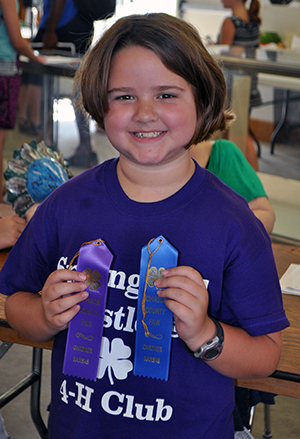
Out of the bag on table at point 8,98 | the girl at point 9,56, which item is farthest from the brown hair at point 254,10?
the bag on table at point 8,98

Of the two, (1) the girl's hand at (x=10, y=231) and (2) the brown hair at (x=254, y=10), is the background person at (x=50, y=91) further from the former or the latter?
(1) the girl's hand at (x=10, y=231)

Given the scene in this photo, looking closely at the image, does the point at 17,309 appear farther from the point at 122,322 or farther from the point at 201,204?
the point at 201,204

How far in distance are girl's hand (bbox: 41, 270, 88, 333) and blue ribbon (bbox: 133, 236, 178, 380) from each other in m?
0.09

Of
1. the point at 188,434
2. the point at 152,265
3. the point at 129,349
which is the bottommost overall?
the point at 188,434

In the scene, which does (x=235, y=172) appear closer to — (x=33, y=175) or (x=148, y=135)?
(x=33, y=175)

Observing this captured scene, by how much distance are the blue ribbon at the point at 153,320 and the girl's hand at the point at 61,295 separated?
0.09 metres

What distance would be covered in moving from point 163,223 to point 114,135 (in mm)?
152

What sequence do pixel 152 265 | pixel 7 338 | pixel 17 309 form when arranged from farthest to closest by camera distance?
1. pixel 7 338
2. pixel 17 309
3. pixel 152 265

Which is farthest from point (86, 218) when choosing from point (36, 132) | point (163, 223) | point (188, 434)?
point (36, 132)

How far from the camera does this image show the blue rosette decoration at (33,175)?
1345 millimetres

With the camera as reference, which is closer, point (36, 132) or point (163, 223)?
point (163, 223)

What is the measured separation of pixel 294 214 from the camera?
10.1 feet

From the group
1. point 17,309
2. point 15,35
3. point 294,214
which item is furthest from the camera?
point 294,214

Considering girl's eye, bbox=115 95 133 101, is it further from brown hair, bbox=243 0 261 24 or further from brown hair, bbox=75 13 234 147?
brown hair, bbox=243 0 261 24
